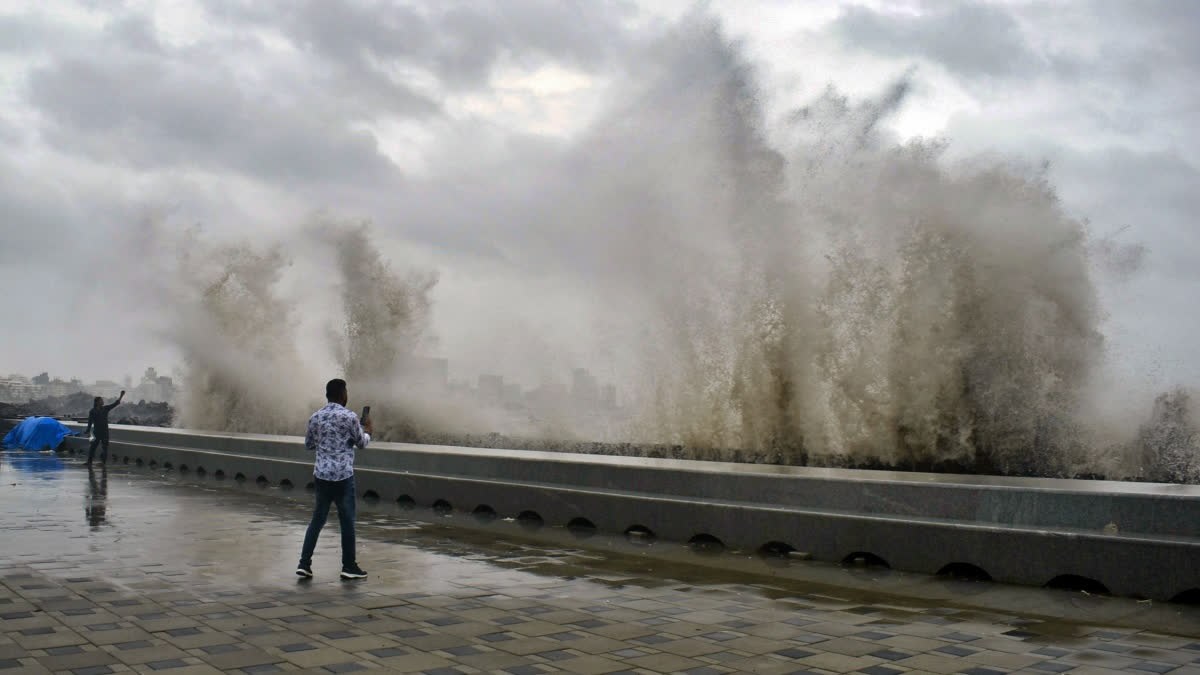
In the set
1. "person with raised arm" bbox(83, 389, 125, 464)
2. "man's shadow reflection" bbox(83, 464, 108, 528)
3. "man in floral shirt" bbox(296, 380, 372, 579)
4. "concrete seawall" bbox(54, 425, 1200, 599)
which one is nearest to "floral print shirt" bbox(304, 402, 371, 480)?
"man in floral shirt" bbox(296, 380, 372, 579)

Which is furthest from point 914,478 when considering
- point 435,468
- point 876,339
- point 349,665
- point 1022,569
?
point 876,339

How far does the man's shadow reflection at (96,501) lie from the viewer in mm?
9448

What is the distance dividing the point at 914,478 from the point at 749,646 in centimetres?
320

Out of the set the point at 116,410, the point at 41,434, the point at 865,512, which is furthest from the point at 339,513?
the point at 116,410

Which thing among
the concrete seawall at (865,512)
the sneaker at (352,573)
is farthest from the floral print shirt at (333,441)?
the concrete seawall at (865,512)

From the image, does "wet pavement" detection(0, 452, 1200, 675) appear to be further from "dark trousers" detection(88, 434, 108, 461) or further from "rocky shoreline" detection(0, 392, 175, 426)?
"rocky shoreline" detection(0, 392, 175, 426)

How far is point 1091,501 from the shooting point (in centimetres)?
598

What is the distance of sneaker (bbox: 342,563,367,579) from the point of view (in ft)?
20.5

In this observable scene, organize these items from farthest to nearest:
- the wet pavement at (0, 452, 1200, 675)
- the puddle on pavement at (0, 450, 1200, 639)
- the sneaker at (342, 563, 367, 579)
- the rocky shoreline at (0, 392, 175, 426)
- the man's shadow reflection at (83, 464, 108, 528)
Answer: the rocky shoreline at (0, 392, 175, 426), the man's shadow reflection at (83, 464, 108, 528), the sneaker at (342, 563, 367, 579), the puddle on pavement at (0, 450, 1200, 639), the wet pavement at (0, 452, 1200, 675)

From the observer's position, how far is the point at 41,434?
23328 mm

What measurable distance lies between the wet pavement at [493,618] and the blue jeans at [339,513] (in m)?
0.21

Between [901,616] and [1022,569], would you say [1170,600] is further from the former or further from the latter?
[901,616]

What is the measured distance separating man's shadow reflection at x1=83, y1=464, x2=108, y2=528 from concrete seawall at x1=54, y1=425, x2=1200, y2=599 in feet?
9.98

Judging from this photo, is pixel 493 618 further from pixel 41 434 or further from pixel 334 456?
pixel 41 434
